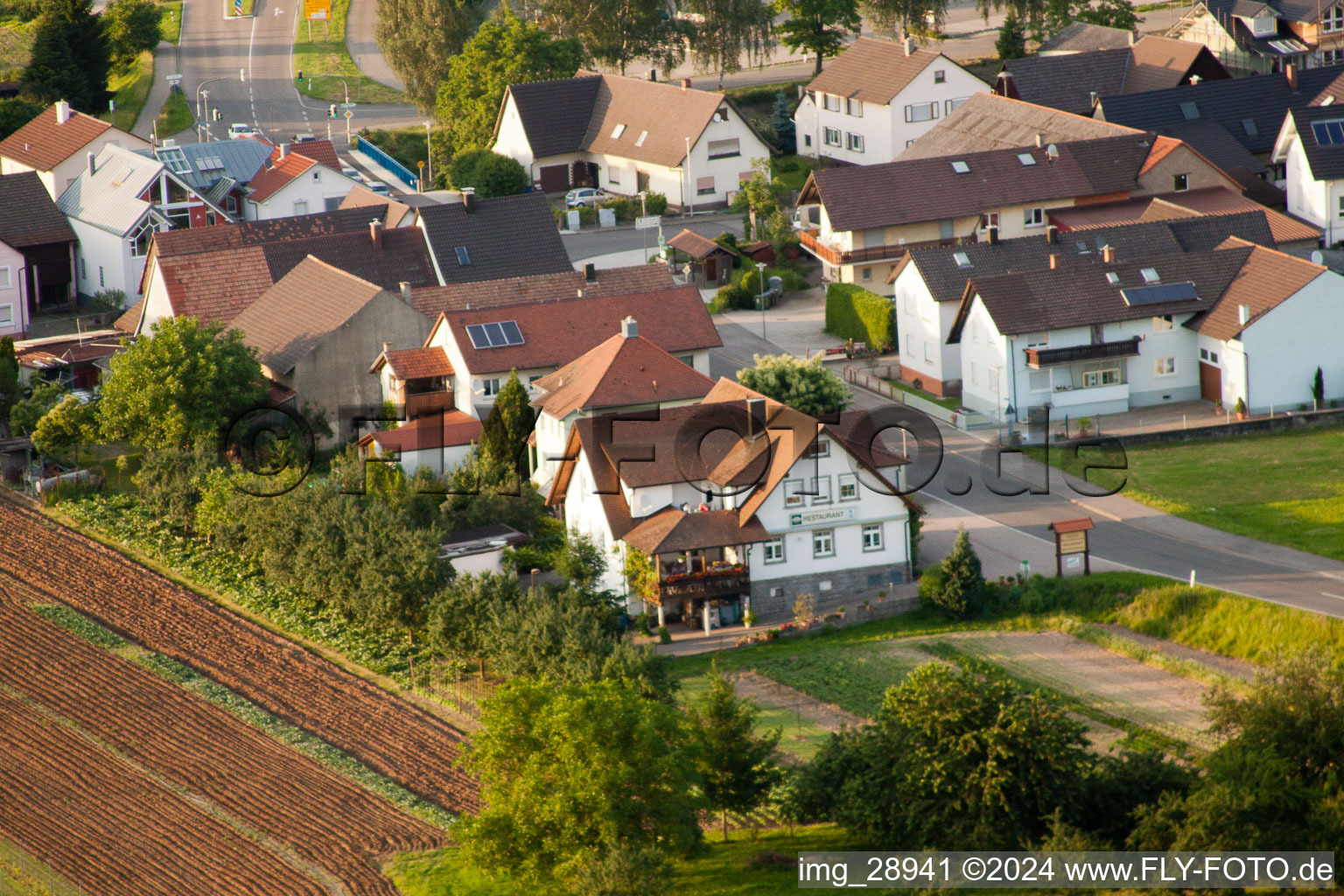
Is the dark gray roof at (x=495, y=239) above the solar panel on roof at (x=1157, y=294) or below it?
above

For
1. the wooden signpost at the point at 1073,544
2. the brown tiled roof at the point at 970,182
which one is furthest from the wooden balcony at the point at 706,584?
the brown tiled roof at the point at 970,182

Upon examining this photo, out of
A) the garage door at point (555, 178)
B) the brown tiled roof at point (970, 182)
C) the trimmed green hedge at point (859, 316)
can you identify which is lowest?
the trimmed green hedge at point (859, 316)

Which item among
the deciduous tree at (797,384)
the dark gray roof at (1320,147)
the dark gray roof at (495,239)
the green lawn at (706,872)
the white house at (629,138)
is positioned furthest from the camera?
the white house at (629,138)

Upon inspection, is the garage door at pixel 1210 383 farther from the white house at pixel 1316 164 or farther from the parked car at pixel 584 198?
the parked car at pixel 584 198

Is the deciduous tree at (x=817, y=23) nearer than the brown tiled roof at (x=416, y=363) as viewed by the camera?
No

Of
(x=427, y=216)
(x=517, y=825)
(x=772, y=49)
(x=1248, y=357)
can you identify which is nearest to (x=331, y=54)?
(x=772, y=49)

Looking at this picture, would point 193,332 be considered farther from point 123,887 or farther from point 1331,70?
point 1331,70

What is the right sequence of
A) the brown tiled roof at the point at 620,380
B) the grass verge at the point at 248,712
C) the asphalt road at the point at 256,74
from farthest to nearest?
1. the asphalt road at the point at 256,74
2. the brown tiled roof at the point at 620,380
3. the grass verge at the point at 248,712

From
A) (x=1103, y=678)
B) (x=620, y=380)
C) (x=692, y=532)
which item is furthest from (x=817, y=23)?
(x=1103, y=678)
